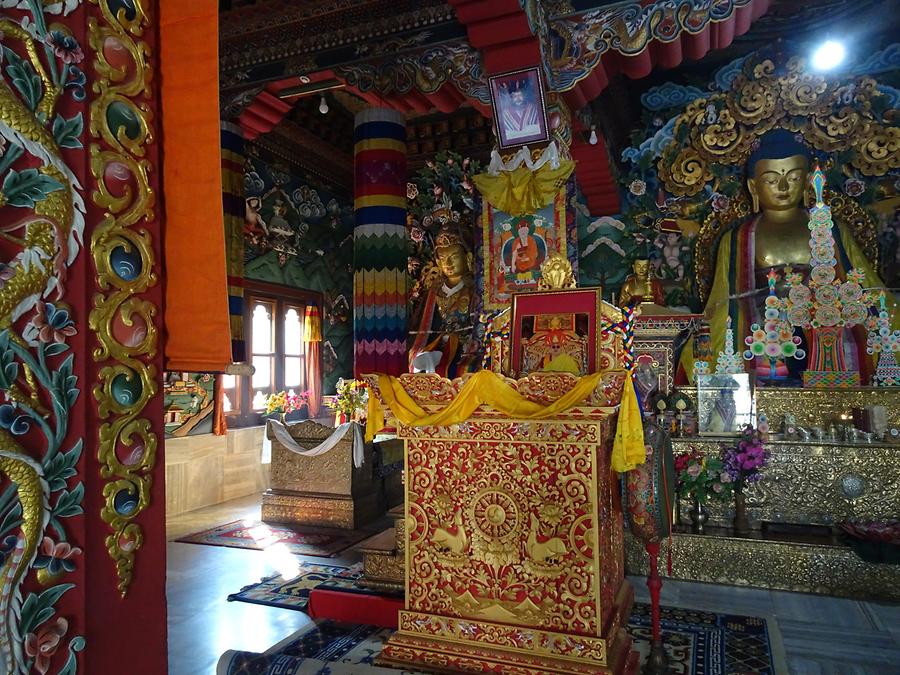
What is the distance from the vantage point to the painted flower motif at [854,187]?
6.45m

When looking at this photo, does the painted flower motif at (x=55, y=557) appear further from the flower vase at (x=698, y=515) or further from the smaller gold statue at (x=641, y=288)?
the smaller gold statue at (x=641, y=288)

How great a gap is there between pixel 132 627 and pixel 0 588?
9.2 inches

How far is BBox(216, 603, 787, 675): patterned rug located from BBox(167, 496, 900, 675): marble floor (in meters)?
0.09

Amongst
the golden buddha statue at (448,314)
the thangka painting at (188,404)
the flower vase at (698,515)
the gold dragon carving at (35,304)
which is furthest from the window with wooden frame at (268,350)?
the gold dragon carving at (35,304)

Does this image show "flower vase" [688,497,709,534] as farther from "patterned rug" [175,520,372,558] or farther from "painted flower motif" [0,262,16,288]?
"painted flower motif" [0,262,16,288]

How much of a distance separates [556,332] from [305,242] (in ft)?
19.2

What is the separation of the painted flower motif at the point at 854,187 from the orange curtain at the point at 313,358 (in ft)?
21.7

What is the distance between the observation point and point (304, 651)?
3.07 metres

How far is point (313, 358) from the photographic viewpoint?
8.33m

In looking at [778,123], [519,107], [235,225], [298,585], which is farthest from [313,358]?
[778,123]

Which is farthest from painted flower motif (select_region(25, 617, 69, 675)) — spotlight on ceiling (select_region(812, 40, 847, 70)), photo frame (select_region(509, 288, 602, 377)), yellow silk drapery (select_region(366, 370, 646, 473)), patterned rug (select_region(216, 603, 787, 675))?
spotlight on ceiling (select_region(812, 40, 847, 70))

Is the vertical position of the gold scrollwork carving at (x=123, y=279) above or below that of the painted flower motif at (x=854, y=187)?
below

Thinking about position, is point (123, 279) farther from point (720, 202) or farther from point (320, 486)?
point (720, 202)

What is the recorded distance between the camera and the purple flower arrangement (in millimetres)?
4125
